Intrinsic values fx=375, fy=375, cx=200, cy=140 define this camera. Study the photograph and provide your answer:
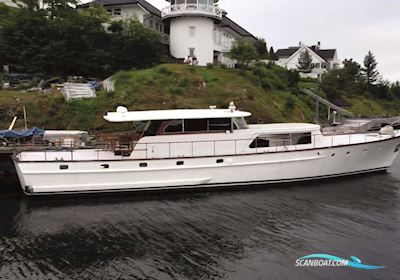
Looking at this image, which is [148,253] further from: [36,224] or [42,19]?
[42,19]

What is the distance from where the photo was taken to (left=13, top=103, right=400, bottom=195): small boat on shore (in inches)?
686

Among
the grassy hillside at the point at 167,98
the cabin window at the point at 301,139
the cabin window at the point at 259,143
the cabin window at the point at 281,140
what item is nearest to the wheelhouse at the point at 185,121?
the cabin window at the point at 259,143

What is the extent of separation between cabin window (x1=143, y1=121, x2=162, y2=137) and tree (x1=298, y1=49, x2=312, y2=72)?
1982 inches

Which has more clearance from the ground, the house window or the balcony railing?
the balcony railing

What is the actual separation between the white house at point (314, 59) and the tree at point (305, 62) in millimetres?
1003

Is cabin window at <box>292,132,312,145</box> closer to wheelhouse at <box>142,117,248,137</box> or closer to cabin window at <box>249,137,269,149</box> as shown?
cabin window at <box>249,137,269,149</box>

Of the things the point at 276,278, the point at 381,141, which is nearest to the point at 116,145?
the point at 276,278

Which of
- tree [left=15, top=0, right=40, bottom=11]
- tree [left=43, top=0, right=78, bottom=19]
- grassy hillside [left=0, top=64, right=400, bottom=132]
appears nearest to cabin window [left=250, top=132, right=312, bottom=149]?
Answer: grassy hillside [left=0, top=64, right=400, bottom=132]

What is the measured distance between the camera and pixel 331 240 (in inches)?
502

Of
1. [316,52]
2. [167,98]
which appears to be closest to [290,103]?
[167,98]

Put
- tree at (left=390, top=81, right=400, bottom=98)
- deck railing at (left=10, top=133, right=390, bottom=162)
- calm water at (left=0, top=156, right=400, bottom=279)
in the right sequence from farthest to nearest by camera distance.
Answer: tree at (left=390, top=81, right=400, bottom=98) < deck railing at (left=10, top=133, right=390, bottom=162) < calm water at (left=0, top=156, right=400, bottom=279)

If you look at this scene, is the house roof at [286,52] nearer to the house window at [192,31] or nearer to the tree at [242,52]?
the tree at [242,52]

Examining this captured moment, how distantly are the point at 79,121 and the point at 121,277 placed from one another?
18397 millimetres

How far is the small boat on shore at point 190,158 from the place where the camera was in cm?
1742
